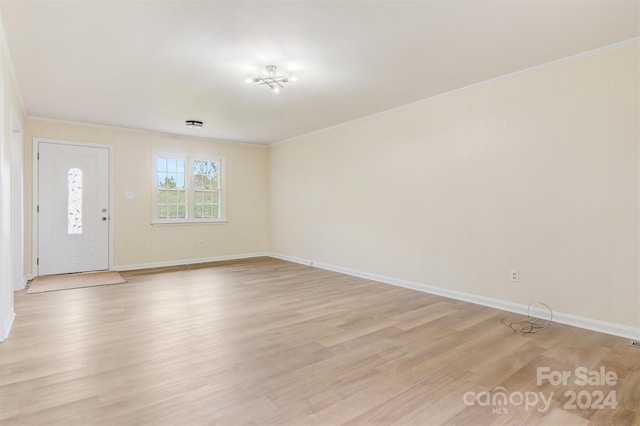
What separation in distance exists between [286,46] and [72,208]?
4.95 m

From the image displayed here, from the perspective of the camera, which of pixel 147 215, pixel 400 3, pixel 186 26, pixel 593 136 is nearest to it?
pixel 400 3

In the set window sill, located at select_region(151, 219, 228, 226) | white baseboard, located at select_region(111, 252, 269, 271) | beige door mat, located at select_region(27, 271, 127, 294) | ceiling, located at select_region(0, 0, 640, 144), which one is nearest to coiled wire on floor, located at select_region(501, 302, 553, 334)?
ceiling, located at select_region(0, 0, 640, 144)

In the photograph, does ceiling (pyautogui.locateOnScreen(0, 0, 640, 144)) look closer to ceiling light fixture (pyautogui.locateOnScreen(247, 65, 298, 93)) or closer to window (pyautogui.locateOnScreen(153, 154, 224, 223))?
ceiling light fixture (pyautogui.locateOnScreen(247, 65, 298, 93))

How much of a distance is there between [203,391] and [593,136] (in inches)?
153

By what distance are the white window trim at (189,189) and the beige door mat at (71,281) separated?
4.33 ft

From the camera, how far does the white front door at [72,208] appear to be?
5.54m

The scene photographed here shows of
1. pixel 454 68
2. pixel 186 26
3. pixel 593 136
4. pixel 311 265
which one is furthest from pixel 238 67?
pixel 311 265

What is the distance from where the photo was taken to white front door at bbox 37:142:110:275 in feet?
18.2

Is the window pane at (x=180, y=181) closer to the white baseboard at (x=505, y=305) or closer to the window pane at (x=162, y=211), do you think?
the window pane at (x=162, y=211)

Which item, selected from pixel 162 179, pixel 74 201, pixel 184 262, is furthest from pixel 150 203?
pixel 184 262

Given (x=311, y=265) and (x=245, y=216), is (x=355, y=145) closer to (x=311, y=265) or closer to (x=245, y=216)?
(x=311, y=265)

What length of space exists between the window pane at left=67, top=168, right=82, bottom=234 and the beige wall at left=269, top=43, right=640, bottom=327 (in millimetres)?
4549

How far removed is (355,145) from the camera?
18.6 ft

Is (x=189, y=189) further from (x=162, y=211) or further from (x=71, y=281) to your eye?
(x=71, y=281)
